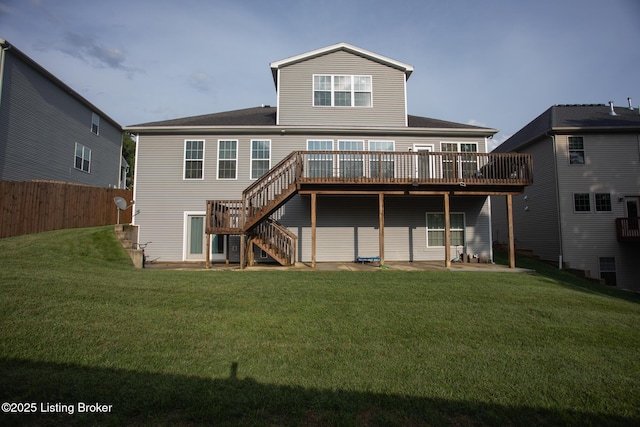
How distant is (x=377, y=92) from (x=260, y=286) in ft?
33.8

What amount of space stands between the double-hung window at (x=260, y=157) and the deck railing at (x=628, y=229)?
1616 centimetres

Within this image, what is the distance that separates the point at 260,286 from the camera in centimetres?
739

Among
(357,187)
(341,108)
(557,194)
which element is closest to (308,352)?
(357,187)

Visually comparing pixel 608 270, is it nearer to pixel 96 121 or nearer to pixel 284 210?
pixel 284 210

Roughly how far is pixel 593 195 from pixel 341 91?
12.8m

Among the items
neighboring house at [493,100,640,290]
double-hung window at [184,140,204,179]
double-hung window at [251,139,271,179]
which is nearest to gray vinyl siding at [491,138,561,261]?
neighboring house at [493,100,640,290]

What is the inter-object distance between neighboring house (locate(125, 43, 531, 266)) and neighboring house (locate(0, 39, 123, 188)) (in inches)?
209

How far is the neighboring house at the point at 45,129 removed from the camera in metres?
13.2

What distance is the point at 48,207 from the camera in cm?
1224

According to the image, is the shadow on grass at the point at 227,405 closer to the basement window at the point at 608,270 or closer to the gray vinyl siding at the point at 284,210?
the gray vinyl siding at the point at 284,210

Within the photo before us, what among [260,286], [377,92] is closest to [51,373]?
[260,286]

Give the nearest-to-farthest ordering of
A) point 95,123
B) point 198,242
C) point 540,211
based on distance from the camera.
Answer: point 198,242, point 540,211, point 95,123

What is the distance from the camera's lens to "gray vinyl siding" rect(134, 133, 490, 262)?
12.9m

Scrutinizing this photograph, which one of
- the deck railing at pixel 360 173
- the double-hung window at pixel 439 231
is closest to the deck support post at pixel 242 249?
the deck railing at pixel 360 173
